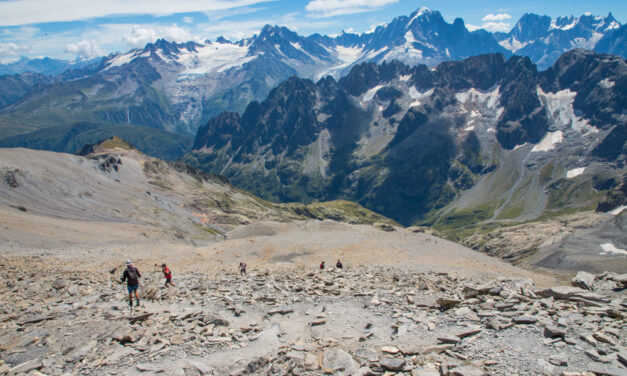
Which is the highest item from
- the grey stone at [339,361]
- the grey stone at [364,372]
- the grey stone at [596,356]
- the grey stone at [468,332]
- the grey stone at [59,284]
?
the grey stone at [596,356]

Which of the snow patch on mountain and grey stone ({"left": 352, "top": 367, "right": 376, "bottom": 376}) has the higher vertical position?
grey stone ({"left": 352, "top": 367, "right": 376, "bottom": 376})

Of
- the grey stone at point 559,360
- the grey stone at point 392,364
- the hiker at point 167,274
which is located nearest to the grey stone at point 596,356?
the grey stone at point 559,360

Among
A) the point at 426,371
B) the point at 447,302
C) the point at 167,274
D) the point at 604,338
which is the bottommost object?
the point at 167,274

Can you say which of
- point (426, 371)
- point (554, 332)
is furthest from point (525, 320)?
point (426, 371)

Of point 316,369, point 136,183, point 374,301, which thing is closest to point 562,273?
point 374,301

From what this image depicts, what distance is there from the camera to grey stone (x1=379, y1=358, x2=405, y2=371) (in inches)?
672

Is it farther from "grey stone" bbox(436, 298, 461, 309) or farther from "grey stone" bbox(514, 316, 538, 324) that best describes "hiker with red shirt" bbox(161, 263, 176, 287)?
"grey stone" bbox(514, 316, 538, 324)

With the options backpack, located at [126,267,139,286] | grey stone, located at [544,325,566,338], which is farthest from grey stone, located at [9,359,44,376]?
grey stone, located at [544,325,566,338]

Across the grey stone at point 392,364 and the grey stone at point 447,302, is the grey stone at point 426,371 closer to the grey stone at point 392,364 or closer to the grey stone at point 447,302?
the grey stone at point 392,364

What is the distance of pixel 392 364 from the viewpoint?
17.2m

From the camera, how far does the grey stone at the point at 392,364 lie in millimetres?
17078

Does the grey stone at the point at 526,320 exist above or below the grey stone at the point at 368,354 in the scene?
above

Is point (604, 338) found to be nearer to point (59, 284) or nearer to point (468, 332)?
point (468, 332)

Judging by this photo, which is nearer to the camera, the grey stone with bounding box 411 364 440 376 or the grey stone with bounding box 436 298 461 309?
the grey stone with bounding box 411 364 440 376
